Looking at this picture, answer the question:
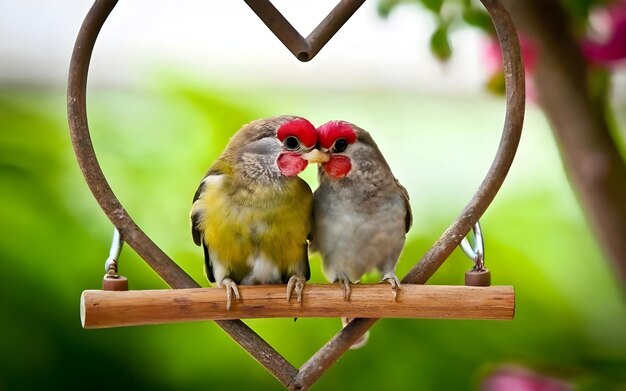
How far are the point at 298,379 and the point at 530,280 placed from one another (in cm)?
104

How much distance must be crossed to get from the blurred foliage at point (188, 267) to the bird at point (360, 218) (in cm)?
45

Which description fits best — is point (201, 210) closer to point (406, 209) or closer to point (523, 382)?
point (406, 209)

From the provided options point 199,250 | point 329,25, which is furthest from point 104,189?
point 199,250

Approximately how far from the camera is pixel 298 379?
0.96 m

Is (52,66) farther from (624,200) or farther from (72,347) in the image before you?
(624,200)

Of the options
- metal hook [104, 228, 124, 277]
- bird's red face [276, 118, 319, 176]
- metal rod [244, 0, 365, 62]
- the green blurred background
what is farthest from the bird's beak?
the green blurred background

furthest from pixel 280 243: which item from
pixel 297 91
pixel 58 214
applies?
pixel 297 91

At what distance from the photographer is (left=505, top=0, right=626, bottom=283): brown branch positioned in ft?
4.53

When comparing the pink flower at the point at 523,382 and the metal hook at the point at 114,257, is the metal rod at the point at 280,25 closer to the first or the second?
the metal hook at the point at 114,257

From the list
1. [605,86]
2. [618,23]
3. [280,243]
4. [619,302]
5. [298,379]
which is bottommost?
[619,302]

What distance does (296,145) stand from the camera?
0.99 meters

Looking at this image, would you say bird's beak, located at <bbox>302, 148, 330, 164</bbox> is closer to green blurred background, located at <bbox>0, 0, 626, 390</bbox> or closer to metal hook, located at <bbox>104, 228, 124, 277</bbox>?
metal hook, located at <bbox>104, 228, 124, 277</bbox>

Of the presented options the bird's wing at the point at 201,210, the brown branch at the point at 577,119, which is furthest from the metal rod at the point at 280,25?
the brown branch at the point at 577,119

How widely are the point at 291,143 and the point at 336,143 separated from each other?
58 mm
